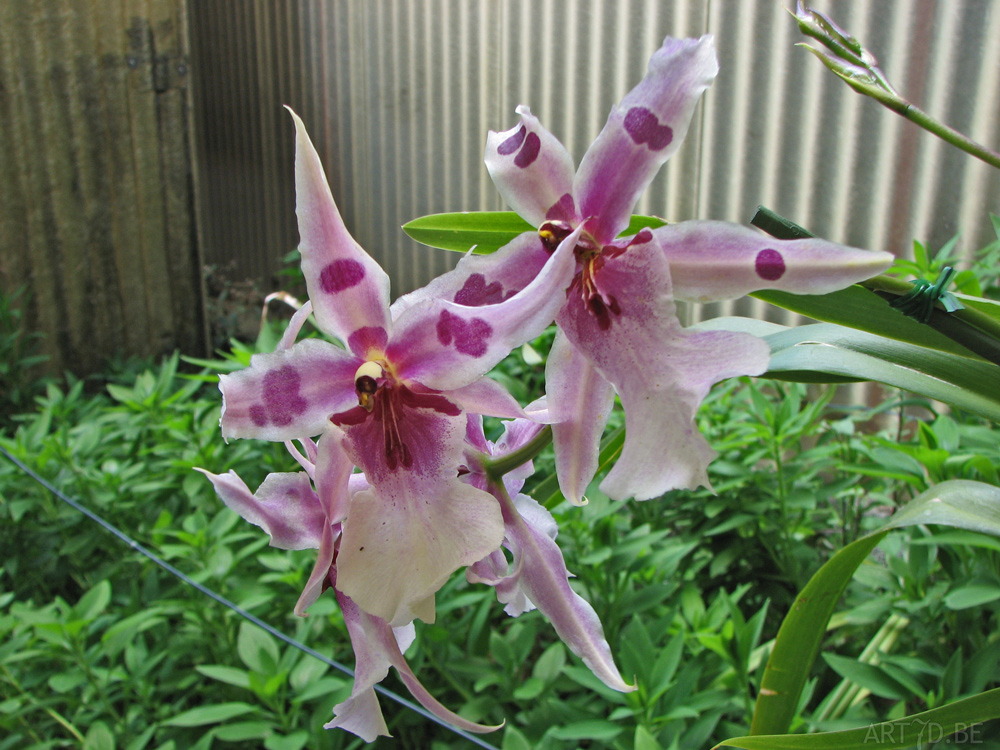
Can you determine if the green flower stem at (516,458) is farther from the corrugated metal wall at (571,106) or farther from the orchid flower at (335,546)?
the corrugated metal wall at (571,106)

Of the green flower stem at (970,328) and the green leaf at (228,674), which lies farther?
the green leaf at (228,674)

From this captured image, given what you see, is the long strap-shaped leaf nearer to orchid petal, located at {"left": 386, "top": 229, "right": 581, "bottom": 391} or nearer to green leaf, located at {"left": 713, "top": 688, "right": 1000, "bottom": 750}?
green leaf, located at {"left": 713, "top": 688, "right": 1000, "bottom": 750}

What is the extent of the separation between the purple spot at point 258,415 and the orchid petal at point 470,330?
0.18 ft

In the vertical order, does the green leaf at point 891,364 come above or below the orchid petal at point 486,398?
below

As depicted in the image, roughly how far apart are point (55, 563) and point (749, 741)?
1.28 metres

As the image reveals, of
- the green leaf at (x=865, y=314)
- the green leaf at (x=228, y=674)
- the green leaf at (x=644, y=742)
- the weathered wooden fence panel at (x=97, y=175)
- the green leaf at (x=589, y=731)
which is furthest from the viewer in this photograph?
the weathered wooden fence panel at (x=97, y=175)

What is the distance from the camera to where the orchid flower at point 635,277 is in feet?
0.95

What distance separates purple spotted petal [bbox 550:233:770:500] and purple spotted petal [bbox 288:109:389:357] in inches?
3.2

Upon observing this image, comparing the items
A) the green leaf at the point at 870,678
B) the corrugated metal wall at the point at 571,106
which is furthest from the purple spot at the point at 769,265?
the corrugated metal wall at the point at 571,106

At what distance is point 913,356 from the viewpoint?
47cm

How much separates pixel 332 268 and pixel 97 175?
285cm

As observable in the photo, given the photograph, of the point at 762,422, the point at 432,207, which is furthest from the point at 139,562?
the point at 432,207

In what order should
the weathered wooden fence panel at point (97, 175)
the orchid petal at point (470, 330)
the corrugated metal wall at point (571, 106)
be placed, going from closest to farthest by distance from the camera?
the orchid petal at point (470, 330), the corrugated metal wall at point (571, 106), the weathered wooden fence panel at point (97, 175)

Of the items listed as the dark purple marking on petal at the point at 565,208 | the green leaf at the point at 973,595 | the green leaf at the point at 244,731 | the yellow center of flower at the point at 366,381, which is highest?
the dark purple marking on petal at the point at 565,208
